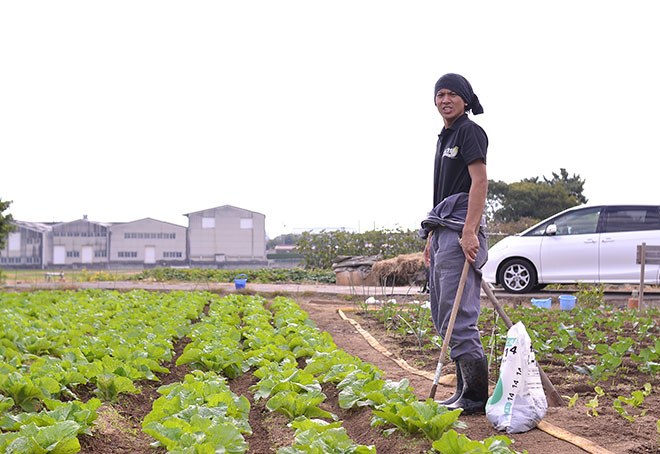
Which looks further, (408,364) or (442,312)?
(408,364)

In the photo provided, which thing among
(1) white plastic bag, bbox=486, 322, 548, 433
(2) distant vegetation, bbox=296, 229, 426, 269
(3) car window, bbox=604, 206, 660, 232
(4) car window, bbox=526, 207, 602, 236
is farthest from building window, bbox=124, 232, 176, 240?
(1) white plastic bag, bbox=486, 322, 548, 433

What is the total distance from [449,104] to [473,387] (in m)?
1.56

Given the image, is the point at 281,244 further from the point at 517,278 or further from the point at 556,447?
the point at 556,447

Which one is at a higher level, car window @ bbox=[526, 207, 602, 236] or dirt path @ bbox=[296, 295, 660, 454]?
car window @ bbox=[526, 207, 602, 236]

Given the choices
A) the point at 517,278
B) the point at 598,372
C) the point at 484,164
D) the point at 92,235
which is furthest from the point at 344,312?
the point at 92,235

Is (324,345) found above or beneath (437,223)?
beneath

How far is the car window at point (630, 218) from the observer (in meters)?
9.73

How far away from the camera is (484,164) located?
3396 mm

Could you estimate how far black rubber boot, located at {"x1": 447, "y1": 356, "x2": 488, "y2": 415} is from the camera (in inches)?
134

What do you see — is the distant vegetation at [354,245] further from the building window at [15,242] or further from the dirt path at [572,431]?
the building window at [15,242]

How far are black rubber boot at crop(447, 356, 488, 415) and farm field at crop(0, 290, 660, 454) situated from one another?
0.08 meters

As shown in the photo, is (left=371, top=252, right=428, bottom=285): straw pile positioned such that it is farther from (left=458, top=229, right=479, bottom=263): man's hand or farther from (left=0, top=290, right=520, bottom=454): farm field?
(left=458, top=229, right=479, bottom=263): man's hand

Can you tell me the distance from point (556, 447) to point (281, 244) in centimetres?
5427

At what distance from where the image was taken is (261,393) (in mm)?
3682
